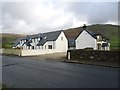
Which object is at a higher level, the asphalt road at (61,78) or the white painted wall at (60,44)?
the white painted wall at (60,44)

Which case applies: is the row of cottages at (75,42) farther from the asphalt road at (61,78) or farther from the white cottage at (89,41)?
the asphalt road at (61,78)

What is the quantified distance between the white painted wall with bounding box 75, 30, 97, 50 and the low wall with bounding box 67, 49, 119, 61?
813 inches

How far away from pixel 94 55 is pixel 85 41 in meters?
25.3

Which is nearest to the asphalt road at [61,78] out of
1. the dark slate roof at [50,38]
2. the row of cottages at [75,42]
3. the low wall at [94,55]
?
the low wall at [94,55]

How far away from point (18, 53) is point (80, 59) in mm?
20326

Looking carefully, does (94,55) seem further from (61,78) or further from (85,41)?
(85,41)

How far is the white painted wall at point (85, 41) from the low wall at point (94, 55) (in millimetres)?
20657

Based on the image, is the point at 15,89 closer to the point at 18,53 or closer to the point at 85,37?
the point at 18,53

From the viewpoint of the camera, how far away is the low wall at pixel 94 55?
67.3 ft

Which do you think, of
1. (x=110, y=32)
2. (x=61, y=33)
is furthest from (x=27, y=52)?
(x=110, y=32)

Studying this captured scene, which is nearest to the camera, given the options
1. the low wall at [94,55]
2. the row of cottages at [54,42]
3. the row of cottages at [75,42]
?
the low wall at [94,55]

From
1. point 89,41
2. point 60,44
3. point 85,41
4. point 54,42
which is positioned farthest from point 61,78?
point 60,44

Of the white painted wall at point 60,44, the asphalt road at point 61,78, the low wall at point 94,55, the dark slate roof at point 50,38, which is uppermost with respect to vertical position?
the dark slate roof at point 50,38

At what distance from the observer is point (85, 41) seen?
157 ft
